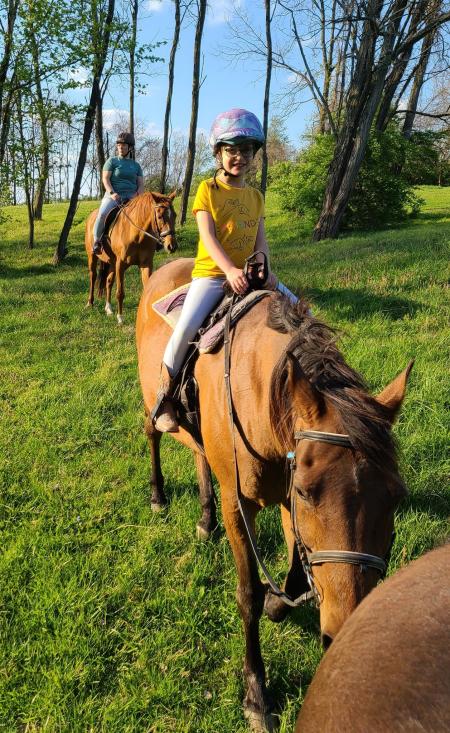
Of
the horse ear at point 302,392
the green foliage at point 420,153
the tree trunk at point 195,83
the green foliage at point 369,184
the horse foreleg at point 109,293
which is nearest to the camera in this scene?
the horse ear at point 302,392

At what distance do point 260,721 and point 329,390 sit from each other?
1.72 meters

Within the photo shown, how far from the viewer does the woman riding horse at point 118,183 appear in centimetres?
984

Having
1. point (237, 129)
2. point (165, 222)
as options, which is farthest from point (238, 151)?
point (165, 222)

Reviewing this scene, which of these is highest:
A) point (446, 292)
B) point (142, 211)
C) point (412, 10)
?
point (412, 10)

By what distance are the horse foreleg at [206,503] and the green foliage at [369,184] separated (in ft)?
48.2

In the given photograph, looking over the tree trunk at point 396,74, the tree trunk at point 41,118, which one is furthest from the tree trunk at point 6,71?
the tree trunk at point 396,74

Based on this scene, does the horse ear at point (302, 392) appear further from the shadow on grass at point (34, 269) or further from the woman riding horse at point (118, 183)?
the shadow on grass at point (34, 269)

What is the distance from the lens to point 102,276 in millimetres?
10453

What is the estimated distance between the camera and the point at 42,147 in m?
15.3

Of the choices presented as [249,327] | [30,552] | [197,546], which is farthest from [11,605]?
[249,327]

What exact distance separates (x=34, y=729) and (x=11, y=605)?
0.82 meters

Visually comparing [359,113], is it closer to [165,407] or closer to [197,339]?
[197,339]

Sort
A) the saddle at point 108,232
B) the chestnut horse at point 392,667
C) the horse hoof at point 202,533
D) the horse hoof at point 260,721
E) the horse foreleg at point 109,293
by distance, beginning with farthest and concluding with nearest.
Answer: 1. the saddle at point 108,232
2. the horse foreleg at point 109,293
3. the horse hoof at point 202,533
4. the horse hoof at point 260,721
5. the chestnut horse at point 392,667

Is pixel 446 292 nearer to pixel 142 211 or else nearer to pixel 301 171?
pixel 142 211
